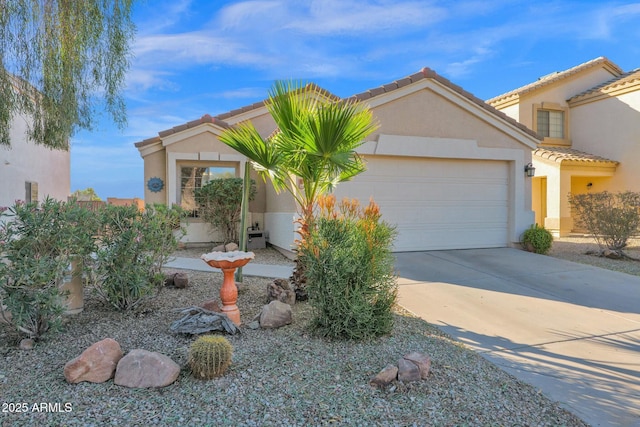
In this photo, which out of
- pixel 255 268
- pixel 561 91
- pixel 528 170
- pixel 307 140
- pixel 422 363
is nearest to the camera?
pixel 422 363

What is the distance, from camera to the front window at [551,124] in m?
17.9

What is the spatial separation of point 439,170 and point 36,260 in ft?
29.3

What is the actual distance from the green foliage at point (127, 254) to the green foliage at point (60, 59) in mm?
3077

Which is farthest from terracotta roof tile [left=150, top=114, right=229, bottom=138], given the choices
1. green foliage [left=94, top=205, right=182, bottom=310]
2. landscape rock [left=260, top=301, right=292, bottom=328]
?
landscape rock [left=260, top=301, right=292, bottom=328]

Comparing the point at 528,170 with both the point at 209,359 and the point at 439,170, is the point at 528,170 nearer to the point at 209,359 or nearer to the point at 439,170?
the point at 439,170

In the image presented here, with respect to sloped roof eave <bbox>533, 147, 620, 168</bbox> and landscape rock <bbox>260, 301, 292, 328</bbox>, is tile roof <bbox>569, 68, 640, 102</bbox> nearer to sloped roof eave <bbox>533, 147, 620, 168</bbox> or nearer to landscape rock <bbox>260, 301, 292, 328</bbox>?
sloped roof eave <bbox>533, 147, 620, 168</bbox>

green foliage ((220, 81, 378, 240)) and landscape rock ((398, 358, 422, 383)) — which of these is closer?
landscape rock ((398, 358, 422, 383))

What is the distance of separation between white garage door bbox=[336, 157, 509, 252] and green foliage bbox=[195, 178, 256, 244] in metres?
3.39

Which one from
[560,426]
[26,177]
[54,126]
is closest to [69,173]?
[26,177]

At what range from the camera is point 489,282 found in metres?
7.17

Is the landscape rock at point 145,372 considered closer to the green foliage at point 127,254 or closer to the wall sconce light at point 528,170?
the green foliage at point 127,254

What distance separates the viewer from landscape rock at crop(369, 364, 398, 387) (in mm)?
3188

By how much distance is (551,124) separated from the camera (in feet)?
59.1

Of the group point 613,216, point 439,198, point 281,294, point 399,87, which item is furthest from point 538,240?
point 281,294
